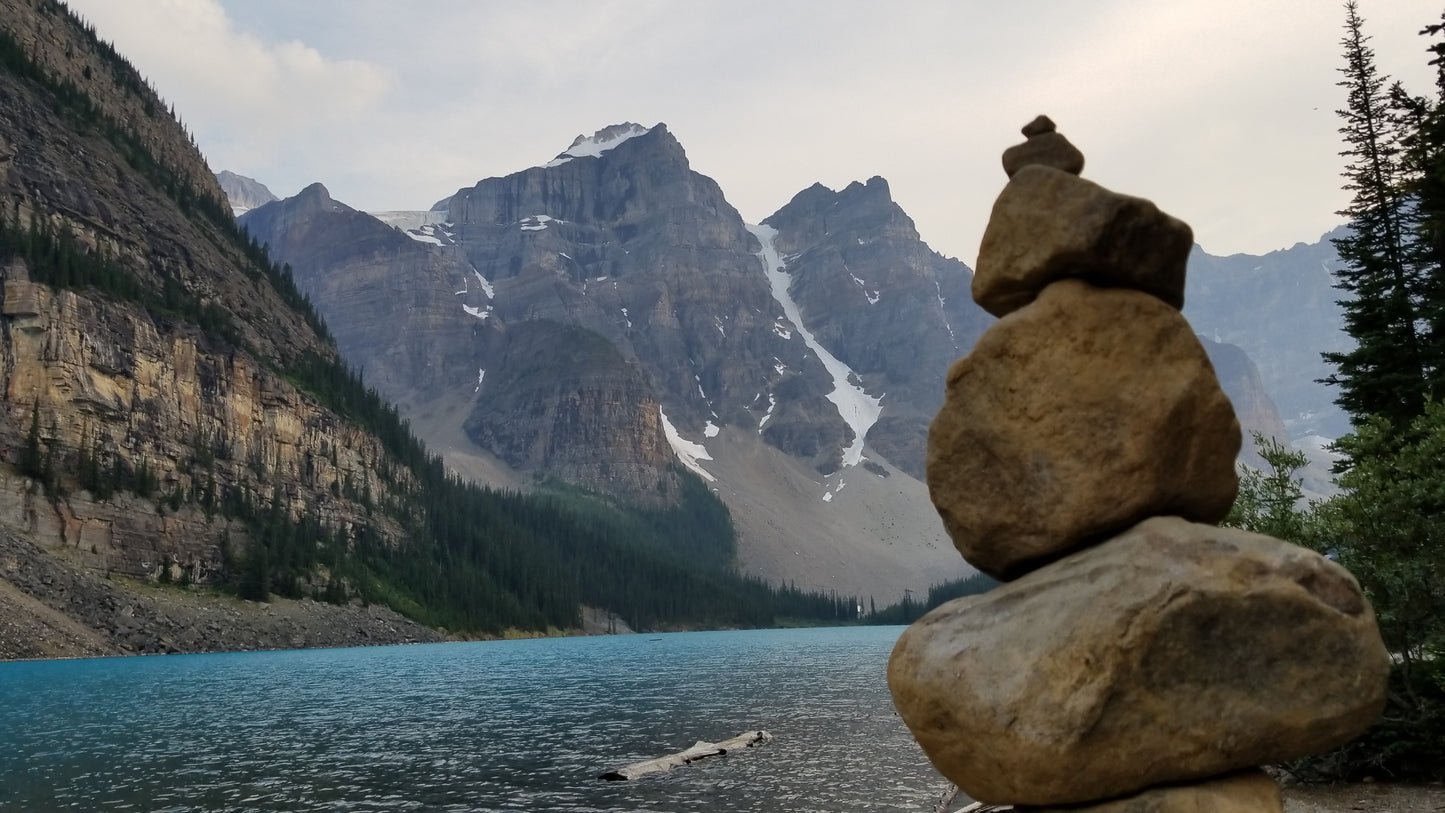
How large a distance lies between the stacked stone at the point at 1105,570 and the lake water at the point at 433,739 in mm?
23960

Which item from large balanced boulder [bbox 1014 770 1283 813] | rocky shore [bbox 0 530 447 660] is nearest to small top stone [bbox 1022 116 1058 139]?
large balanced boulder [bbox 1014 770 1283 813]

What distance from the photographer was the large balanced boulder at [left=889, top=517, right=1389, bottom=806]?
1051 cm

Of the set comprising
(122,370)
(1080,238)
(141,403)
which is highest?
(122,370)

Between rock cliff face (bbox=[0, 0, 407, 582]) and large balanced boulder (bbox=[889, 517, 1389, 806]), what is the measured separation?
13604 cm

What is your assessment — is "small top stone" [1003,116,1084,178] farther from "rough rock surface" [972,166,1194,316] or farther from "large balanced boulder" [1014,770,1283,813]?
"large balanced boulder" [1014,770,1283,813]

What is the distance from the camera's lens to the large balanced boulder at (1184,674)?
34.5 ft

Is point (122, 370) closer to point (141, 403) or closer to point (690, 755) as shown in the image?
point (141, 403)

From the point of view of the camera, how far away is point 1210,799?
10.8 metres

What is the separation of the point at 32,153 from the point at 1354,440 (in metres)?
200

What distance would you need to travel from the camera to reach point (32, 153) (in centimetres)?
16588

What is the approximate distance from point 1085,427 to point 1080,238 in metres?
2.47

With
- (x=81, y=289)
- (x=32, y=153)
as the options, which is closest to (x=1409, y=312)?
(x=81, y=289)

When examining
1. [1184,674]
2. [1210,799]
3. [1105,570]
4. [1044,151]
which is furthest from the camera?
[1044,151]

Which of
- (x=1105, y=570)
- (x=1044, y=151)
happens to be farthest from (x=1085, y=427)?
(x=1044, y=151)
